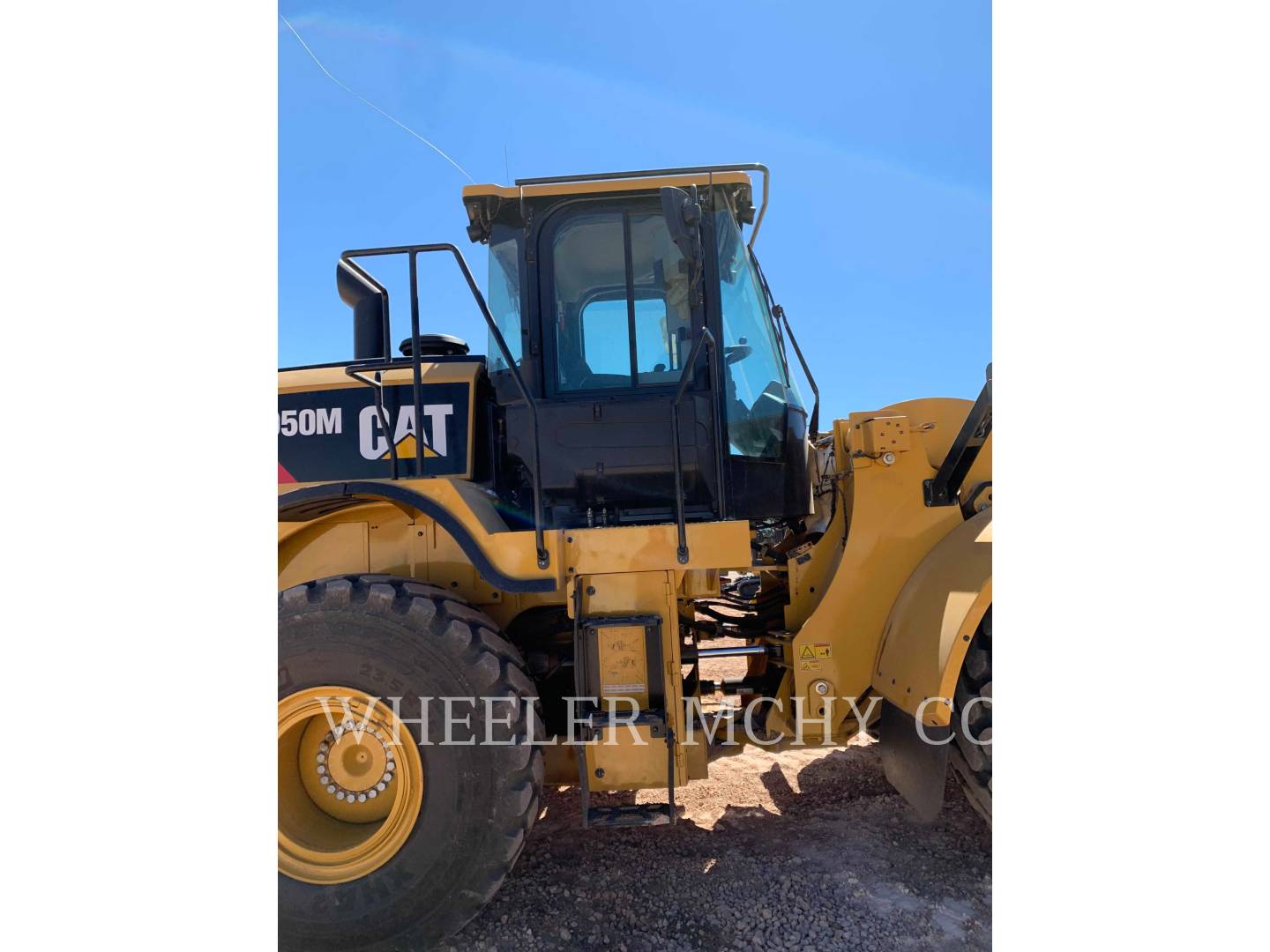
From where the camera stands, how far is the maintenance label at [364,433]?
308 centimetres

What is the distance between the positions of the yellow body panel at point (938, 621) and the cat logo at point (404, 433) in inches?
77.2

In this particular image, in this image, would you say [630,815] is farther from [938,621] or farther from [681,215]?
[681,215]

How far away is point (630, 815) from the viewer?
248cm

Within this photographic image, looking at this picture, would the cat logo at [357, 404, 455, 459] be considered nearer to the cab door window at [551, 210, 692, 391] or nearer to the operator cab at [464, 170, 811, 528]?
the operator cab at [464, 170, 811, 528]

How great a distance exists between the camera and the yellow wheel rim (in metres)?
2.42

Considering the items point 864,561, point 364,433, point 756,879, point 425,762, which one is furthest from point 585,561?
point 756,879

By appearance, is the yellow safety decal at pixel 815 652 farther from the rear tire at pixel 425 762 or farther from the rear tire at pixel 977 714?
the rear tire at pixel 425 762

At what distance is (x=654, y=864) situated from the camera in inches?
115

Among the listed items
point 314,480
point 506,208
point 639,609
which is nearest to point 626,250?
point 506,208

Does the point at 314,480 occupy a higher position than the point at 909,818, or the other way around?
the point at 314,480

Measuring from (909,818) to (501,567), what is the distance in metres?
2.23

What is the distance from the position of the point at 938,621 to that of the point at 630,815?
1.25 m

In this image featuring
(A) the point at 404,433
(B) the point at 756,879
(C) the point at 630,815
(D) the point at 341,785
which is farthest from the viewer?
(A) the point at 404,433

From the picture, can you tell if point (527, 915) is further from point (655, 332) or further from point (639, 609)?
point (655, 332)
